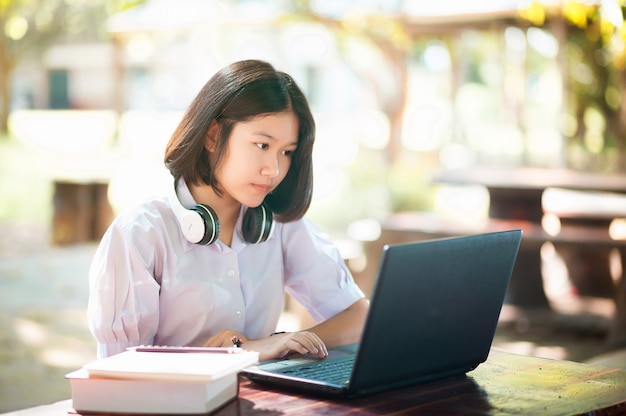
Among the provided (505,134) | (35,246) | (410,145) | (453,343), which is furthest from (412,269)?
(410,145)

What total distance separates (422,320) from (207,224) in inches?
23.5

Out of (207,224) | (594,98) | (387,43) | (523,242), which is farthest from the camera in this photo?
(594,98)

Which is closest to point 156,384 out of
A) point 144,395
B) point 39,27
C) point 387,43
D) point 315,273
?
point 144,395

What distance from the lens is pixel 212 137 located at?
220 centimetres

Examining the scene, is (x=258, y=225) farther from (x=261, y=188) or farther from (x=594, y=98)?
(x=594, y=98)

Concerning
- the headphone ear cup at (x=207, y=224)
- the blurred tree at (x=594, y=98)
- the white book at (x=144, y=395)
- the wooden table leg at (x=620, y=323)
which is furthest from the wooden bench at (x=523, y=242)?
the blurred tree at (x=594, y=98)

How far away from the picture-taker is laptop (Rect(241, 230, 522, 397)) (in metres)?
1.57

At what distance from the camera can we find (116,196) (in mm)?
13445

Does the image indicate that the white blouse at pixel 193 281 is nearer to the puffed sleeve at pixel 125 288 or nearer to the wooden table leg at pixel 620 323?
the puffed sleeve at pixel 125 288

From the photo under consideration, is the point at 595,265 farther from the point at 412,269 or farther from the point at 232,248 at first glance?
the point at 412,269

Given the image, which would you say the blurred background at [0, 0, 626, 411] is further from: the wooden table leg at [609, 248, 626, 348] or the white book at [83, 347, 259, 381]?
the white book at [83, 347, 259, 381]

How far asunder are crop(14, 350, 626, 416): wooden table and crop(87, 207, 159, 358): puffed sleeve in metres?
0.29

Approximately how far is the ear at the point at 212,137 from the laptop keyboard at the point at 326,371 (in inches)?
22.0

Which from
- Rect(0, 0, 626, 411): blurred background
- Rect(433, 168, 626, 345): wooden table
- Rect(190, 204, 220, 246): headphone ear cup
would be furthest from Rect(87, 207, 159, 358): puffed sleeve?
Rect(433, 168, 626, 345): wooden table
